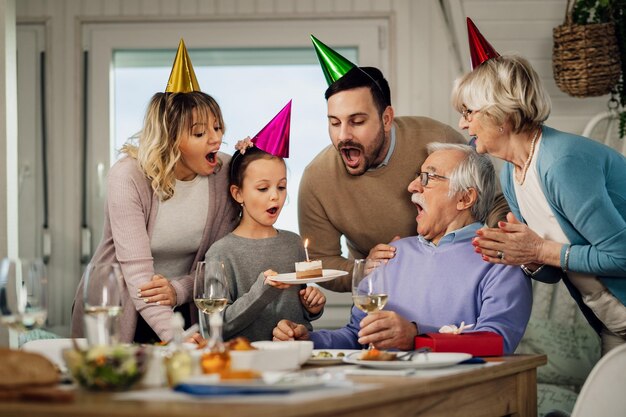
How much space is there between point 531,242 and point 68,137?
2.58 meters

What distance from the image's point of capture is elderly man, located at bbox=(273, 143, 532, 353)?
2.37 metres

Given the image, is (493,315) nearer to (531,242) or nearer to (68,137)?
(531,242)

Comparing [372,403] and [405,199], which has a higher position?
[405,199]

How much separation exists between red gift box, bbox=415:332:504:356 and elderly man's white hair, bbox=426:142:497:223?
1.88 feet

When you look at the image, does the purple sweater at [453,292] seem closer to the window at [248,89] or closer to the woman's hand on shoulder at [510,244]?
the woman's hand on shoulder at [510,244]

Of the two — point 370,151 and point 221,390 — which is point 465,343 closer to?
point 221,390

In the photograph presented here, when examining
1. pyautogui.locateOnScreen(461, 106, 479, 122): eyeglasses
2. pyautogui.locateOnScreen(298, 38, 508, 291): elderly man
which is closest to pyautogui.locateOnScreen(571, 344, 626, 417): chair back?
pyautogui.locateOnScreen(461, 106, 479, 122): eyeglasses

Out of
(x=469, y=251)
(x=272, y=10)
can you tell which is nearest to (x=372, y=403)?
(x=469, y=251)

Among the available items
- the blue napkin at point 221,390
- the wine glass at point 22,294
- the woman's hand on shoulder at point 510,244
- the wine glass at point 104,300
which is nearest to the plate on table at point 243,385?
the blue napkin at point 221,390

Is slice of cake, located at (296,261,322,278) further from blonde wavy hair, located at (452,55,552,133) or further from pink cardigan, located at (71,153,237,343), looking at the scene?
blonde wavy hair, located at (452,55,552,133)

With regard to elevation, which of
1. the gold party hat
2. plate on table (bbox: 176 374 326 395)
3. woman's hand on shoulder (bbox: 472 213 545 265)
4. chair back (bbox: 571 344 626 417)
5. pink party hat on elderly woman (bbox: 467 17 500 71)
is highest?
pink party hat on elderly woman (bbox: 467 17 500 71)

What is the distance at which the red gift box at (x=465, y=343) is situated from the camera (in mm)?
2047

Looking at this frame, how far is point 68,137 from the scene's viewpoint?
4.28m

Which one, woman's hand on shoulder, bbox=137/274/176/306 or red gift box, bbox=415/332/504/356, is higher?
woman's hand on shoulder, bbox=137/274/176/306
